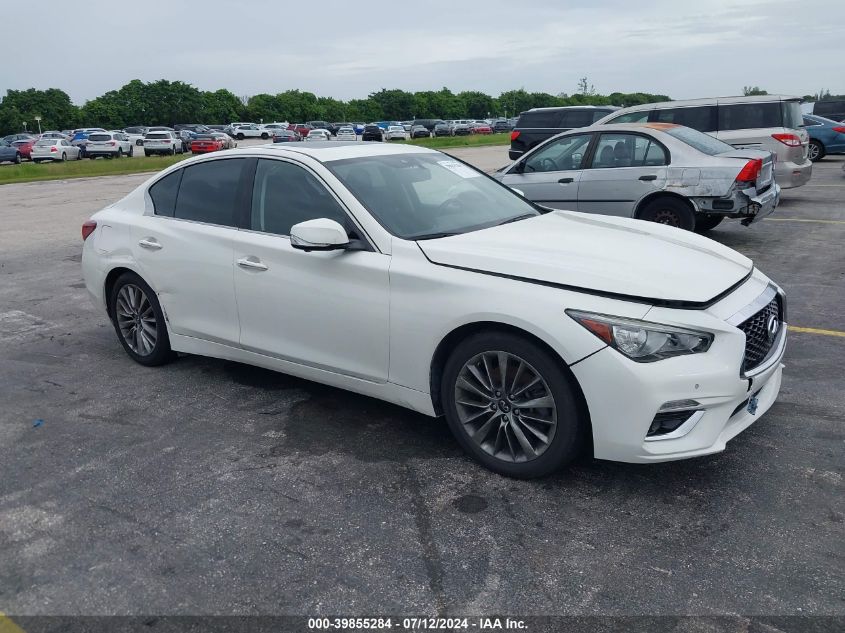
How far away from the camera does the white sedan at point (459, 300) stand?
3420 mm

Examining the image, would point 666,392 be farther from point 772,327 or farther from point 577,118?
point 577,118

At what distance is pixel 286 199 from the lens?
4750 mm

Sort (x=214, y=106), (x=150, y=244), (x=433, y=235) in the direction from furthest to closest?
1. (x=214, y=106)
2. (x=150, y=244)
3. (x=433, y=235)

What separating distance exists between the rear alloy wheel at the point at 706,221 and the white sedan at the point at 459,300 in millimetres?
4748

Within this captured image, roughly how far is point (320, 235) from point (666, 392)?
6.35 feet

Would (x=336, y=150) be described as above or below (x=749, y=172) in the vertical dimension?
above

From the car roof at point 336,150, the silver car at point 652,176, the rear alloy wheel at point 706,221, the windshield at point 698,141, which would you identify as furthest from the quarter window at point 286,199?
the windshield at point 698,141

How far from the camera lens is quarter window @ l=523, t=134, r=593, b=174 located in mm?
9836

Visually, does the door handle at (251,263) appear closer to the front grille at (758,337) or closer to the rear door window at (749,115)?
the front grille at (758,337)

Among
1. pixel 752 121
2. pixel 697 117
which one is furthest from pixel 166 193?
pixel 752 121

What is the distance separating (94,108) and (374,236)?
110761 mm

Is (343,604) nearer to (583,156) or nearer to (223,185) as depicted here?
(223,185)

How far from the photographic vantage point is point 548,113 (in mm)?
19938

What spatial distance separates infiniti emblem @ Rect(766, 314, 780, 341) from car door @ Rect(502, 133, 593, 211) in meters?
5.91
